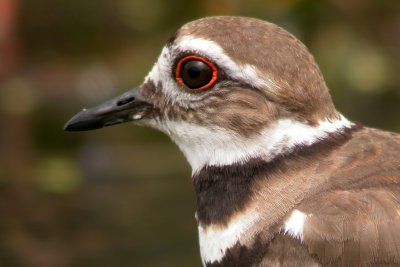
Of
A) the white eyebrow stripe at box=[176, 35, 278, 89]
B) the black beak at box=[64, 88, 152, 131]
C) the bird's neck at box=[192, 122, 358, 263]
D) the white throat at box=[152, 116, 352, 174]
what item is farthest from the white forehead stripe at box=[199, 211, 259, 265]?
the black beak at box=[64, 88, 152, 131]

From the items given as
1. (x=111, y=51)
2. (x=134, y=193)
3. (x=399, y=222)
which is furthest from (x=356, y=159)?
(x=111, y=51)

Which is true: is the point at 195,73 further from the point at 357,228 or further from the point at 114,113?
the point at 357,228

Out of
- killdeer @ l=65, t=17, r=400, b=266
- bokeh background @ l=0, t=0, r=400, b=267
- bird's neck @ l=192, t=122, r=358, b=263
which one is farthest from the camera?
bokeh background @ l=0, t=0, r=400, b=267

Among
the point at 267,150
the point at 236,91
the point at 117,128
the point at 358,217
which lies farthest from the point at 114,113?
the point at 117,128

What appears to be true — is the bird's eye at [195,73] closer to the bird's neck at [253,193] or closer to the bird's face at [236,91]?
the bird's face at [236,91]

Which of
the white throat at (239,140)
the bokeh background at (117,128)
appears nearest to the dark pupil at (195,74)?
the white throat at (239,140)

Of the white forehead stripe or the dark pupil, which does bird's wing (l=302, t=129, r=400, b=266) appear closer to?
the white forehead stripe

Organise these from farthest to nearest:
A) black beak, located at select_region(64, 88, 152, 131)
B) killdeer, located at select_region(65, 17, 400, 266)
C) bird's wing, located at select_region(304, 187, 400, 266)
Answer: black beak, located at select_region(64, 88, 152, 131), killdeer, located at select_region(65, 17, 400, 266), bird's wing, located at select_region(304, 187, 400, 266)
